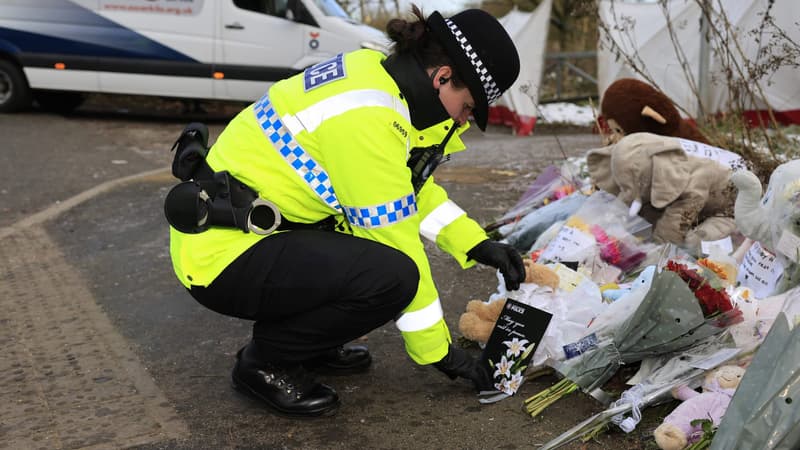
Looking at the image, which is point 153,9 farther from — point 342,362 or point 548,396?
point 548,396

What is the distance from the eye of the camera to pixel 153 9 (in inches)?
388

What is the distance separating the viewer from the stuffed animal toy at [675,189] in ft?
12.7

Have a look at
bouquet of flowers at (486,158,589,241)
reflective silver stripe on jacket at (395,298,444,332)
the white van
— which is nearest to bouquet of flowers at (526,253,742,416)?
reflective silver stripe on jacket at (395,298,444,332)

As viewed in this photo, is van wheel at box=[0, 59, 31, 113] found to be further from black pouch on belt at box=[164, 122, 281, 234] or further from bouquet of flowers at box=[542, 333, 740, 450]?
bouquet of flowers at box=[542, 333, 740, 450]

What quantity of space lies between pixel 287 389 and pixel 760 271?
1.84 m

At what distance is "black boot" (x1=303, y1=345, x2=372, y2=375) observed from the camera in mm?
3166

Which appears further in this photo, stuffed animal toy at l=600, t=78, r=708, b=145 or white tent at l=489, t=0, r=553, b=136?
white tent at l=489, t=0, r=553, b=136

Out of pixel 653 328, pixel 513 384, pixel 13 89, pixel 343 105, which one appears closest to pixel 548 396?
pixel 513 384

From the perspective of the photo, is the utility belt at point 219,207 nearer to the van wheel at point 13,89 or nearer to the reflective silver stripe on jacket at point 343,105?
the reflective silver stripe on jacket at point 343,105

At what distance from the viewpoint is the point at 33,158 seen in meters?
7.46

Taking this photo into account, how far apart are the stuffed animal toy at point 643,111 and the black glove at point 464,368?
2148 millimetres

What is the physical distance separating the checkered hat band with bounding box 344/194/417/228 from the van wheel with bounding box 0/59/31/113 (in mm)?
9121

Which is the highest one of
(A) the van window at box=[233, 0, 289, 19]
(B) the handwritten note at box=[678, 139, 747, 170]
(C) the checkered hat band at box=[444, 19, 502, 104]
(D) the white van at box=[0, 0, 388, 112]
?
(C) the checkered hat band at box=[444, 19, 502, 104]

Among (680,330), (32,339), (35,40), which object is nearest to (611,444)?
(680,330)
